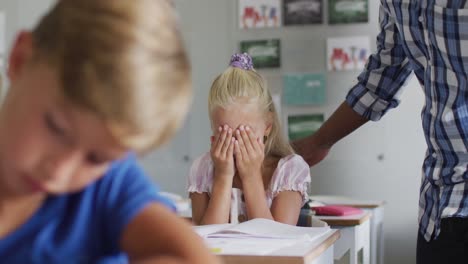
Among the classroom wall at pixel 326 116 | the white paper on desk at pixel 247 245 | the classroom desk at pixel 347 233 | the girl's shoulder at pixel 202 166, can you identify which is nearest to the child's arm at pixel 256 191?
the girl's shoulder at pixel 202 166

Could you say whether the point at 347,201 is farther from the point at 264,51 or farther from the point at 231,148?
the point at 231,148

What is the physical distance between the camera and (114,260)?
784mm

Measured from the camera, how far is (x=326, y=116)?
10.4ft

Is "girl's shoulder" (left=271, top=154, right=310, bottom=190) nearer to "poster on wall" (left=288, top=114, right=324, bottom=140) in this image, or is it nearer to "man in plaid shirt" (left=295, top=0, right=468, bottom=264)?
"man in plaid shirt" (left=295, top=0, right=468, bottom=264)

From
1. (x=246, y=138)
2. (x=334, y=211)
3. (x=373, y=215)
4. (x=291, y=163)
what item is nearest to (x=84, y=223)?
(x=246, y=138)

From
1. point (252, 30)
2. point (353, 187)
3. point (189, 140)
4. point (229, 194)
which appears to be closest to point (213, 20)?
point (252, 30)

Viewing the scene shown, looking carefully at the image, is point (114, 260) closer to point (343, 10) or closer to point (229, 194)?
point (229, 194)

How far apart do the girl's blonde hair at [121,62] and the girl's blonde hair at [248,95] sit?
1.40m

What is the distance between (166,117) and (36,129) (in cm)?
10

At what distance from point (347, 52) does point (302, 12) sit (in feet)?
0.79

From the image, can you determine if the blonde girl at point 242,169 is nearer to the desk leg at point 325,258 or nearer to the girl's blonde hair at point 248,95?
the girl's blonde hair at point 248,95

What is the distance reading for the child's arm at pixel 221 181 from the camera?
202cm

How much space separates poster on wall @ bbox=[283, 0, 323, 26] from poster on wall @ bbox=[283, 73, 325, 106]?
207 millimetres

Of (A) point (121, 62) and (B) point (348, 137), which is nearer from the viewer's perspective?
(A) point (121, 62)
